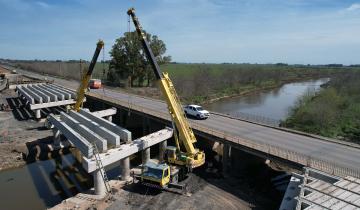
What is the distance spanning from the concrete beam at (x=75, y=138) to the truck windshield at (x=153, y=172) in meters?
4.65

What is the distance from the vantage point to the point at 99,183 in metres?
24.1

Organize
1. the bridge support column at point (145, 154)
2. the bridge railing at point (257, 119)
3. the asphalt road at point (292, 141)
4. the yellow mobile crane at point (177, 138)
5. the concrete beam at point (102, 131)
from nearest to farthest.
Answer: the asphalt road at point (292, 141) → the yellow mobile crane at point (177, 138) → the concrete beam at point (102, 131) → the bridge support column at point (145, 154) → the bridge railing at point (257, 119)

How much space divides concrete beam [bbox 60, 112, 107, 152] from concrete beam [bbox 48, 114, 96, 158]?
71 centimetres

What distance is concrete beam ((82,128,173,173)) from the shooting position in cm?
2354

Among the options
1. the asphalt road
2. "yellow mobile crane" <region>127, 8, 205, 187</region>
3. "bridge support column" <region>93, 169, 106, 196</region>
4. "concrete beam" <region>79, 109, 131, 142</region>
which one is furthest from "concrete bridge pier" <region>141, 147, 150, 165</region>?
the asphalt road

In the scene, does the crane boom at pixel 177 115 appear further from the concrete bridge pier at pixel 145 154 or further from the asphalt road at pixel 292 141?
the asphalt road at pixel 292 141

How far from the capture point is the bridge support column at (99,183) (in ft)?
78.4

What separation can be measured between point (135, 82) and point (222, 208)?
7203 centimetres

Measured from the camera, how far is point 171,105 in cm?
2678

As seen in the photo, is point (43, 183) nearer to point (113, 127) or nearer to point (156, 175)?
point (113, 127)

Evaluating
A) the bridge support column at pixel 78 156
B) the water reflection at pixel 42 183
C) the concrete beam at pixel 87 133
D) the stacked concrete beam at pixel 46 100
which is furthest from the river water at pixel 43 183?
the stacked concrete beam at pixel 46 100

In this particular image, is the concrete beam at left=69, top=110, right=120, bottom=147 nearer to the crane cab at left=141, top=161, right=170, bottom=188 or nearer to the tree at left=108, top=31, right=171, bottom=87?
the crane cab at left=141, top=161, right=170, bottom=188

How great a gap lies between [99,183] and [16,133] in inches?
993

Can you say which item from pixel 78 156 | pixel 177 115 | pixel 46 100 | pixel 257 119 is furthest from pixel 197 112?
pixel 46 100
